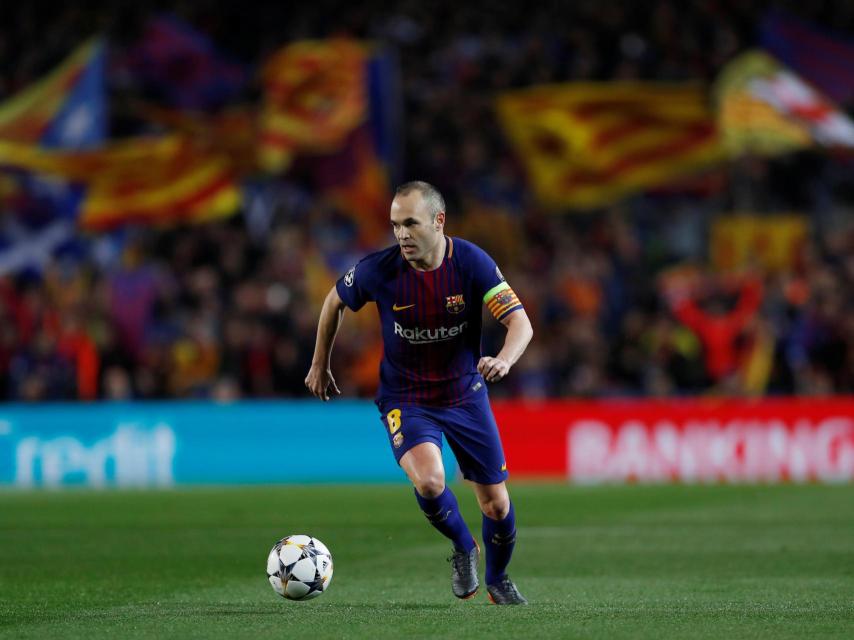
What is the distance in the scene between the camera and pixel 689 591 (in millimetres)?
9148

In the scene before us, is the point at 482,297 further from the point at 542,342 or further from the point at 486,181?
the point at 486,181

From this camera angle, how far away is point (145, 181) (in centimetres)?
2202

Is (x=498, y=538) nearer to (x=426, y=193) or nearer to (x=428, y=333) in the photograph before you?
(x=428, y=333)

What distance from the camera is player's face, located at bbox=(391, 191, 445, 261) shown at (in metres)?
7.98

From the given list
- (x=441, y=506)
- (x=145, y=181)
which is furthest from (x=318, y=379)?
(x=145, y=181)

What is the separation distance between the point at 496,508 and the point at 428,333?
0.97m

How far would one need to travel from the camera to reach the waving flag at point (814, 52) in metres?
22.7

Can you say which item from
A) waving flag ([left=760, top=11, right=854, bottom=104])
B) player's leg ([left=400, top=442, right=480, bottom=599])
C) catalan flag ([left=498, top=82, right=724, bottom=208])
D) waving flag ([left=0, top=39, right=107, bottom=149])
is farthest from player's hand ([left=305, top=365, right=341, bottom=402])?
waving flag ([left=760, top=11, right=854, bottom=104])

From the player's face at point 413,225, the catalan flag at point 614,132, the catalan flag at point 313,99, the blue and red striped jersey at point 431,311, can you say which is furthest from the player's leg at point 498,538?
the catalan flag at point 313,99

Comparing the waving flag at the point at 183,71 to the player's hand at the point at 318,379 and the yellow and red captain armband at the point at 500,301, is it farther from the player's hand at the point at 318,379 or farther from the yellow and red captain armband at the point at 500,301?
the yellow and red captain armband at the point at 500,301

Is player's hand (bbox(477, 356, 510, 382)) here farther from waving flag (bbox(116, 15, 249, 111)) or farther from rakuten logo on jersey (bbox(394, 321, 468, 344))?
waving flag (bbox(116, 15, 249, 111))

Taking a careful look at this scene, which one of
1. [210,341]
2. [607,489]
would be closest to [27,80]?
[210,341]

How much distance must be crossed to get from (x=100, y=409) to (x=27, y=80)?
737cm

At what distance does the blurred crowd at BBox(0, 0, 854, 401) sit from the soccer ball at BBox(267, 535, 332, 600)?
463 inches
